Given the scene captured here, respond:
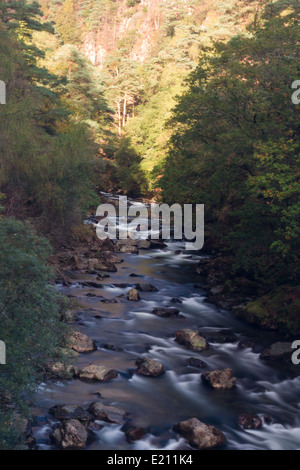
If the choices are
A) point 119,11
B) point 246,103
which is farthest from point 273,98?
point 119,11

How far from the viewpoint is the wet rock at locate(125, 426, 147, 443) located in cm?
970

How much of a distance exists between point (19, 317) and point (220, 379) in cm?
716

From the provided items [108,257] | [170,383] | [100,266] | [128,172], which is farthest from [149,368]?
[128,172]

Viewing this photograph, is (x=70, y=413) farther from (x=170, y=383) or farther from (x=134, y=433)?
(x=170, y=383)

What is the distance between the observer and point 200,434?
975cm

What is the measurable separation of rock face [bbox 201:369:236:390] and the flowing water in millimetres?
196

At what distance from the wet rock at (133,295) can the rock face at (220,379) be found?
677 centimetres

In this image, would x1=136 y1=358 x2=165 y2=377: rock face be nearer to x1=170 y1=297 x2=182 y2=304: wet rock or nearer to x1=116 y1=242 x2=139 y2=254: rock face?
x1=170 y1=297 x2=182 y2=304: wet rock

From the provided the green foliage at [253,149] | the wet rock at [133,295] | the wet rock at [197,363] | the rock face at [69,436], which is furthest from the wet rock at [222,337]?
the rock face at [69,436]

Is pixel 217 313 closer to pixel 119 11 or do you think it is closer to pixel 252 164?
pixel 252 164

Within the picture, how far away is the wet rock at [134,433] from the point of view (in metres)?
9.70

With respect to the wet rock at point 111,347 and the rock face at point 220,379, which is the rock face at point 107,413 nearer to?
the rock face at point 220,379

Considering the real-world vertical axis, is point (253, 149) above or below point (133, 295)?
above

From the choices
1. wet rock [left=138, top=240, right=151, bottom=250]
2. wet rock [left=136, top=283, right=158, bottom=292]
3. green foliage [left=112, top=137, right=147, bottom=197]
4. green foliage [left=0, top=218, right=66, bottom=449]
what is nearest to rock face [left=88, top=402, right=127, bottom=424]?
green foliage [left=0, top=218, right=66, bottom=449]
